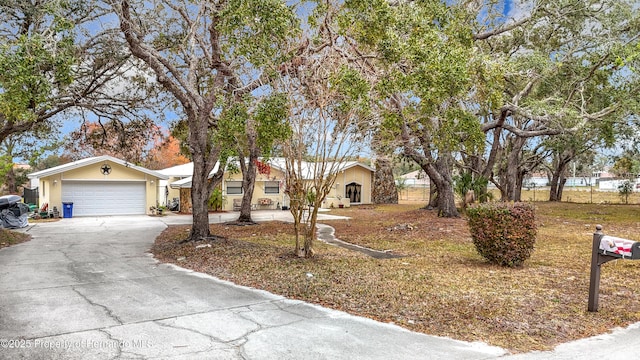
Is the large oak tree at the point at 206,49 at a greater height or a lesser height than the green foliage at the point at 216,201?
greater

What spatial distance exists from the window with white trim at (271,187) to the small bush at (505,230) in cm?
2076

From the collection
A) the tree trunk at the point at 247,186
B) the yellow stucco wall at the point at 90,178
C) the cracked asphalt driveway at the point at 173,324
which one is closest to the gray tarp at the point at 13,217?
the yellow stucco wall at the point at 90,178

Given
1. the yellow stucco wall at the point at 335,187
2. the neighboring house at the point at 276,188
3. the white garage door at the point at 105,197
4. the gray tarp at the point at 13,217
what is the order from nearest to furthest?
1. the gray tarp at the point at 13,217
2. the white garage door at the point at 105,197
3. the neighboring house at the point at 276,188
4. the yellow stucco wall at the point at 335,187

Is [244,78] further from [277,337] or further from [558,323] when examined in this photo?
[558,323]

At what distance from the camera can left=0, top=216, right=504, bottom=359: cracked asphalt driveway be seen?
13.4 ft

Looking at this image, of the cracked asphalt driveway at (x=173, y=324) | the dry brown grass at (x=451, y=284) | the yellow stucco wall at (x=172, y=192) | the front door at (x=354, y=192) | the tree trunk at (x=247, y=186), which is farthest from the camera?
the front door at (x=354, y=192)

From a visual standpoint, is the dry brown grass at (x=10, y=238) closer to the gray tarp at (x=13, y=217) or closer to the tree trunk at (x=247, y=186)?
the gray tarp at (x=13, y=217)

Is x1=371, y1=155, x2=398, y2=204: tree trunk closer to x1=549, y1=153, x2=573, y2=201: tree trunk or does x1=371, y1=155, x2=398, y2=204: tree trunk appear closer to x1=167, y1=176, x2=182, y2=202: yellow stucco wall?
x1=549, y1=153, x2=573, y2=201: tree trunk

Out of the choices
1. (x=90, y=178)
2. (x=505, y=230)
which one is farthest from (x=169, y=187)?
(x=505, y=230)

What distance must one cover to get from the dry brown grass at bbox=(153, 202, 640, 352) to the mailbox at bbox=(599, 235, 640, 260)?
845 millimetres

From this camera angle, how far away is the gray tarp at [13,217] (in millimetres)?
15865

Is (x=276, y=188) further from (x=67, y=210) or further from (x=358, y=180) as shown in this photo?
(x=67, y=210)

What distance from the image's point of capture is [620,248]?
5.16m

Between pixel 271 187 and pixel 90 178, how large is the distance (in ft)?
36.5
